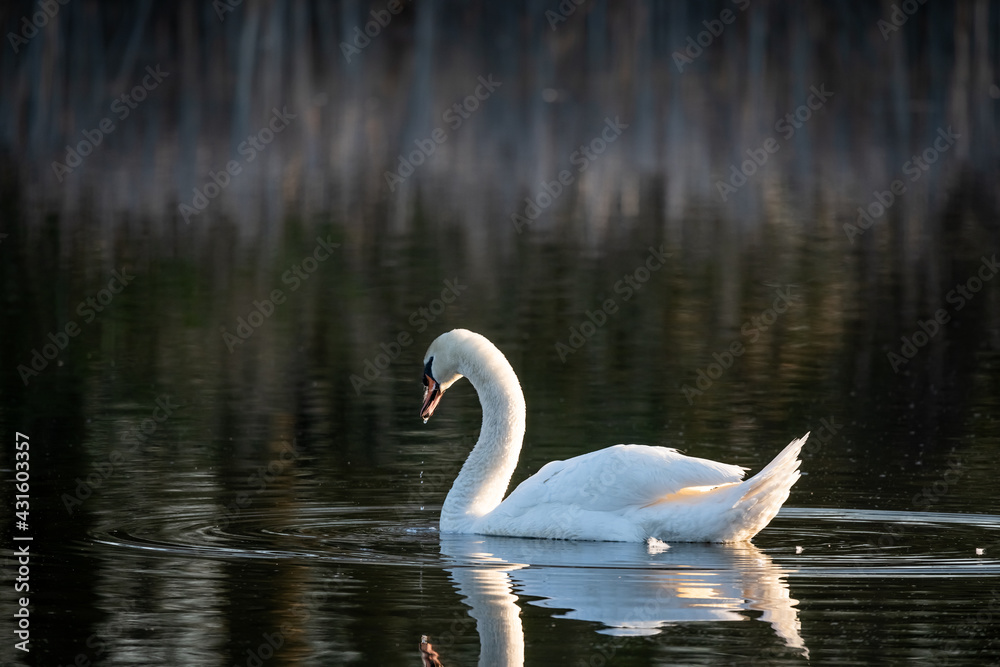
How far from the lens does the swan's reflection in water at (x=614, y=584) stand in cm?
805

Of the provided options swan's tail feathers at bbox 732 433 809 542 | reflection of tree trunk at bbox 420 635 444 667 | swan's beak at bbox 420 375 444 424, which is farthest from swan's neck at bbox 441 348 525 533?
reflection of tree trunk at bbox 420 635 444 667

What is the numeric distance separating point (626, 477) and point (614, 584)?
1.10 m

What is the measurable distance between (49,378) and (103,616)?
7.69 m

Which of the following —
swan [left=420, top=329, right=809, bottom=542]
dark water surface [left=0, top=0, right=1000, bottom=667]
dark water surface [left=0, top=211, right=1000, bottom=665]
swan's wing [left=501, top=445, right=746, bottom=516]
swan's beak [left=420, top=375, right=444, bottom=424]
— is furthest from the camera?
swan's beak [left=420, top=375, right=444, bottom=424]

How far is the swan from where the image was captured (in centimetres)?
961

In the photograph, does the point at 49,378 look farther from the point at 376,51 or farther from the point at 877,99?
the point at 376,51

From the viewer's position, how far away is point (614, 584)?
8.84 m

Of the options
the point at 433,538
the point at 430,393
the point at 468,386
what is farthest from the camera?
the point at 468,386

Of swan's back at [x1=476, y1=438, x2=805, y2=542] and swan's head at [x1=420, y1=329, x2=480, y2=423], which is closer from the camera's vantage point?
swan's back at [x1=476, y1=438, x2=805, y2=542]

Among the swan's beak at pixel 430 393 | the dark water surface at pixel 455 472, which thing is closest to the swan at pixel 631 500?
the dark water surface at pixel 455 472

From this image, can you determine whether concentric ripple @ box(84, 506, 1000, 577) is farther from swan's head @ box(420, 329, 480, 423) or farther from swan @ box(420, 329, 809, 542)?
swan's head @ box(420, 329, 480, 423)

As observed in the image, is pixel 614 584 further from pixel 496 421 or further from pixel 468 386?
pixel 468 386

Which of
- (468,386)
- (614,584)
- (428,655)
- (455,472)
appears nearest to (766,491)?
(614,584)

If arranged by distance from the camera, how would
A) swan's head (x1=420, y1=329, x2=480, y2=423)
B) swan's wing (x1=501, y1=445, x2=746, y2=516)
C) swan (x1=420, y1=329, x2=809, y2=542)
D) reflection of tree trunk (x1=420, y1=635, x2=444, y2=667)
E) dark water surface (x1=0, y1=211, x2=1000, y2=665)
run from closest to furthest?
reflection of tree trunk (x1=420, y1=635, x2=444, y2=667)
dark water surface (x1=0, y1=211, x2=1000, y2=665)
swan (x1=420, y1=329, x2=809, y2=542)
swan's wing (x1=501, y1=445, x2=746, y2=516)
swan's head (x1=420, y1=329, x2=480, y2=423)
